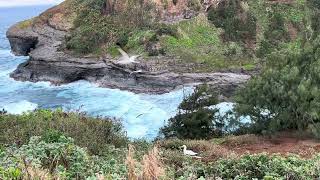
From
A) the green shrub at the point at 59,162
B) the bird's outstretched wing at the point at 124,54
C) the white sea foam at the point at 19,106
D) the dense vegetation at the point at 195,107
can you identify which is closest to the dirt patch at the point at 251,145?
the dense vegetation at the point at 195,107

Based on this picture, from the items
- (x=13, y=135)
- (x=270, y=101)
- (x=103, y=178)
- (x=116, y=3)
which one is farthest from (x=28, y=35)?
(x=103, y=178)

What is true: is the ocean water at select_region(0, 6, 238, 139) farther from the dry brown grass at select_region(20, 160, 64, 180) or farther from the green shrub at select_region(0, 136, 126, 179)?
the dry brown grass at select_region(20, 160, 64, 180)

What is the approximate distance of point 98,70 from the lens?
46.9m

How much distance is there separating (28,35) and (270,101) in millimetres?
43419

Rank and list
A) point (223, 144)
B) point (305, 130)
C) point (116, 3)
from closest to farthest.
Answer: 1. point (223, 144)
2. point (305, 130)
3. point (116, 3)

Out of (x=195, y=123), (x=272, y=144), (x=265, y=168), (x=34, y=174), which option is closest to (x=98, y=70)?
(x=195, y=123)

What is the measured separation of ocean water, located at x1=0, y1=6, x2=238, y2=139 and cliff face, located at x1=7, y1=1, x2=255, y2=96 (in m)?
0.95

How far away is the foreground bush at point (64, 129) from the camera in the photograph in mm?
13742

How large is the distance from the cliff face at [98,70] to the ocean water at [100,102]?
3.12 feet

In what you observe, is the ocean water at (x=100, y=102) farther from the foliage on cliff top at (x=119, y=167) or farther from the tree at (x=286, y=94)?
the foliage on cliff top at (x=119, y=167)

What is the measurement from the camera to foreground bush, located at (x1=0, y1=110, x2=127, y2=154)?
13.7 metres

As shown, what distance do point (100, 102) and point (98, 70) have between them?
6.43m

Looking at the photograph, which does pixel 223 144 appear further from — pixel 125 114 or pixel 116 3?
pixel 116 3

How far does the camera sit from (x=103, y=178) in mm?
6461
